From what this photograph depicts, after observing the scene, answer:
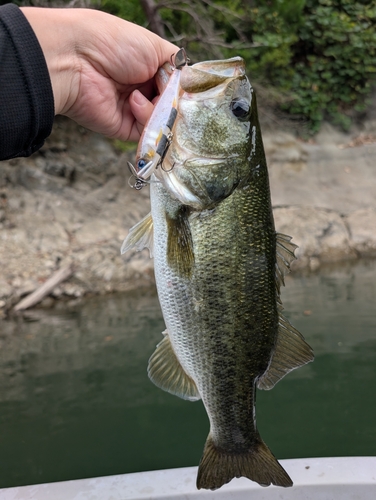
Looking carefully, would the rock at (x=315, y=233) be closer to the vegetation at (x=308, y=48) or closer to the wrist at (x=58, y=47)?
the vegetation at (x=308, y=48)

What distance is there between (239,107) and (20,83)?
2.10 feet

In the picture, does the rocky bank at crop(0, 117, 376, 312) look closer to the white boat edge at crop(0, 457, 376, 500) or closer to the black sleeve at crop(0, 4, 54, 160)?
the white boat edge at crop(0, 457, 376, 500)

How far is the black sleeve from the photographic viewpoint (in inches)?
52.4

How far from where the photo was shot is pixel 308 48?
8484 mm

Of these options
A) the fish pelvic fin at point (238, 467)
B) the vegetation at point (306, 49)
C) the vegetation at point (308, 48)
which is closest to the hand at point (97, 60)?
the fish pelvic fin at point (238, 467)

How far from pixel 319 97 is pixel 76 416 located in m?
6.89

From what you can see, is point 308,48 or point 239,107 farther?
point 308,48

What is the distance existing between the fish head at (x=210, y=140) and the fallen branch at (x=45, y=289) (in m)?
4.60

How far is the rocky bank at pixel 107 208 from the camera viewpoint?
6.15 m

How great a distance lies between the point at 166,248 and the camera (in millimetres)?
1452

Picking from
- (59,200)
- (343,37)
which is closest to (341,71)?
(343,37)

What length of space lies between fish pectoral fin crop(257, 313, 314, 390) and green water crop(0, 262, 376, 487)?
71.7 inches

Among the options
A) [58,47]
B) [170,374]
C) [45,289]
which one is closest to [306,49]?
[45,289]

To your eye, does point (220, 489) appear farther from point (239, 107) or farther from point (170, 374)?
point (239, 107)
